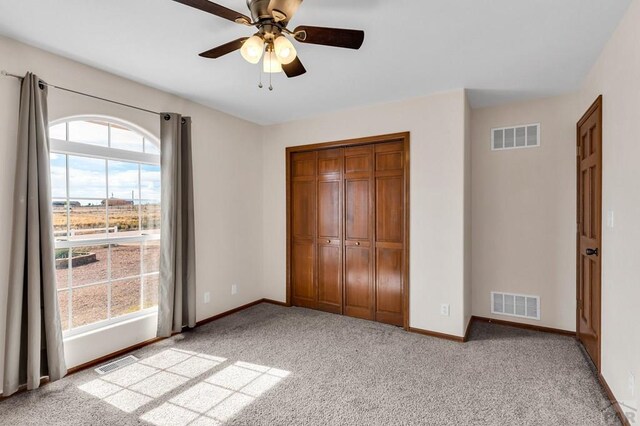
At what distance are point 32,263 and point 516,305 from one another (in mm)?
4507

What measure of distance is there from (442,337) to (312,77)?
9.39 feet

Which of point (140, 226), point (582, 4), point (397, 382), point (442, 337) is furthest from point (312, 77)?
point (442, 337)

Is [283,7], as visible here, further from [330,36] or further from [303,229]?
[303,229]

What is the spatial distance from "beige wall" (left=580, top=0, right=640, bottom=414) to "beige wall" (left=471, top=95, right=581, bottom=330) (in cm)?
101

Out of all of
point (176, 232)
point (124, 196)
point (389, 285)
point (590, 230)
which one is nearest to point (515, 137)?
point (590, 230)

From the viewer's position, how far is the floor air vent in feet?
8.77

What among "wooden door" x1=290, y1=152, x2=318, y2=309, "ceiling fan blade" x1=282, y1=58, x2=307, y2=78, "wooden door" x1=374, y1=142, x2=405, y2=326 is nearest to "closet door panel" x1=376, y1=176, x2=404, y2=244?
"wooden door" x1=374, y1=142, x2=405, y2=326

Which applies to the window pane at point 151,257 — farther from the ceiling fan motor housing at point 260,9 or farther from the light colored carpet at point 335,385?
the ceiling fan motor housing at point 260,9

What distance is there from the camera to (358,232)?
392cm

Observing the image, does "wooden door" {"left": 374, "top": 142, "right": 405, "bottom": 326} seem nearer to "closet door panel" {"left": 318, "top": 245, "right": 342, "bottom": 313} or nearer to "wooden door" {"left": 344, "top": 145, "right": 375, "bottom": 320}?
"wooden door" {"left": 344, "top": 145, "right": 375, "bottom": 320}

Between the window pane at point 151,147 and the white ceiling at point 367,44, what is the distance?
0.56 metres

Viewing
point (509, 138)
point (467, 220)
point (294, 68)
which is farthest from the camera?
point (509, 138)

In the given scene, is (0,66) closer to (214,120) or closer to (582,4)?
(214,120)

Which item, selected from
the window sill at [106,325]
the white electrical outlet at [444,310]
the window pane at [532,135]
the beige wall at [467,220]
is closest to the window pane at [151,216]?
the window sill at [106,325]
